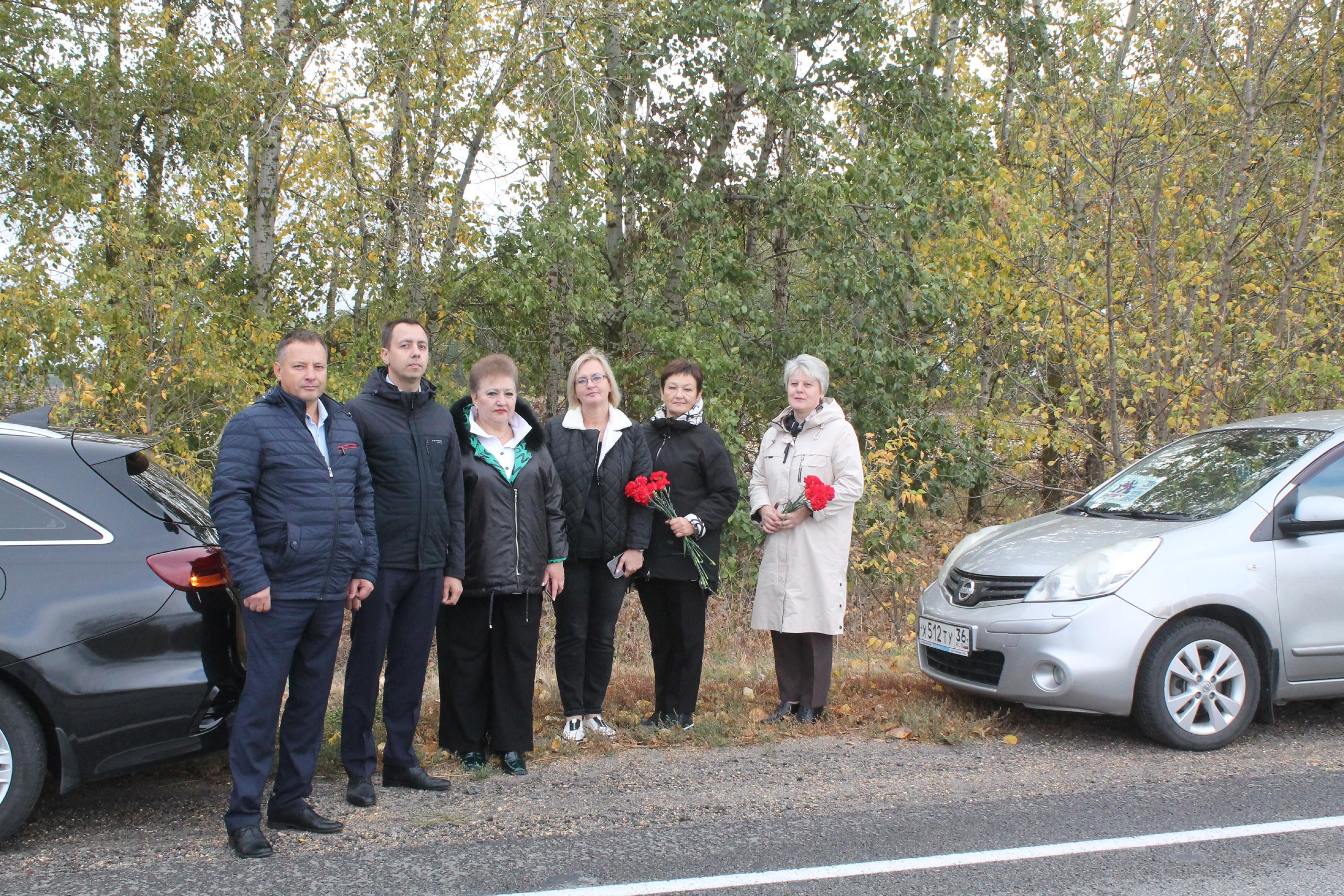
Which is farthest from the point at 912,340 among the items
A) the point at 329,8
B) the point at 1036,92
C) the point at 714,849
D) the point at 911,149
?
the point at 714,849

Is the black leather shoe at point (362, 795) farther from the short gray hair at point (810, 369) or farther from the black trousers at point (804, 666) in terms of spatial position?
the short gray hair at point (810, 369)

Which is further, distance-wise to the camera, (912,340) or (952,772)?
(912,340)

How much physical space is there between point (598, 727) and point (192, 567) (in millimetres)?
2276

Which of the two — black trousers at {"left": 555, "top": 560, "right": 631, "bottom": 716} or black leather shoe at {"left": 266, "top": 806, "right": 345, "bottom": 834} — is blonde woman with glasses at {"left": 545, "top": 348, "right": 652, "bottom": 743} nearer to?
black trousers at {"left": 555, "top": 560, "right": 631, "bottom": 716}

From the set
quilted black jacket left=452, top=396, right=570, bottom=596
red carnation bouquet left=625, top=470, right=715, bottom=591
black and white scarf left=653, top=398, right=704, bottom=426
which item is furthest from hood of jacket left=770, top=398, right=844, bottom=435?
quilted black jacket left=452, top=396, right=570, bottom=596

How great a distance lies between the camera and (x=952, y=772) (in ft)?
16.8

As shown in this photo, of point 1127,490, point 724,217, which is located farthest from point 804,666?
point 724,217

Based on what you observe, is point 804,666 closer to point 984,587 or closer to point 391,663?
point 984,587

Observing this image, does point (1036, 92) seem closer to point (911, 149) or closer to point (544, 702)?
point (911, 149)

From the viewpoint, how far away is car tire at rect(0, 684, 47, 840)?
394 cm

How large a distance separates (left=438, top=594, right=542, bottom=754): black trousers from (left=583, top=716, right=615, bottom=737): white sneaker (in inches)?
21.0

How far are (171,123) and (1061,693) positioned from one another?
14.1 m

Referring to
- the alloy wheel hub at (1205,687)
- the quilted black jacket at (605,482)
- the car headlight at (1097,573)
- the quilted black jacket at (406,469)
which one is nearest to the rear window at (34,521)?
the quilted black jacket at (406,469)

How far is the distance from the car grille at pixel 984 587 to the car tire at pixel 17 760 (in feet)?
14.2
